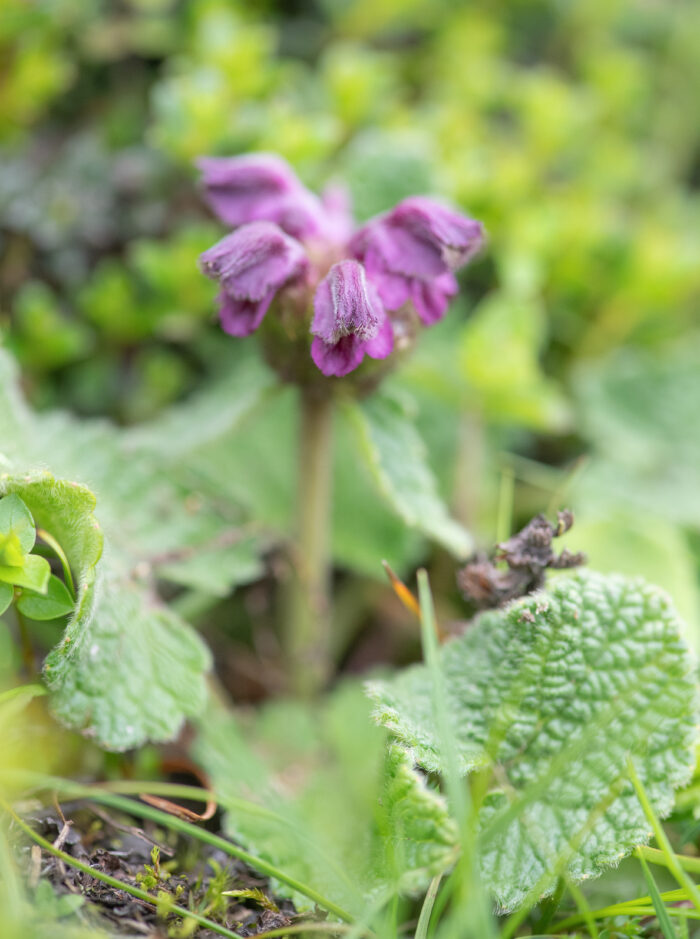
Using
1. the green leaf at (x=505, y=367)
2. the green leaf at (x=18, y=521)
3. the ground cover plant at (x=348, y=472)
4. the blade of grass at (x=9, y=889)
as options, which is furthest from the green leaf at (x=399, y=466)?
the blade of grass at (x=9, y=889)

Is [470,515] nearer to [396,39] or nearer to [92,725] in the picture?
[92,725]

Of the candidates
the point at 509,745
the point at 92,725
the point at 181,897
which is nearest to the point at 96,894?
the point at 181,897

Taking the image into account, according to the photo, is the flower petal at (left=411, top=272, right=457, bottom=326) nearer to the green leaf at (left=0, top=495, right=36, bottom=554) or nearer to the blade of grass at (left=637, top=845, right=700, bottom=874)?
the green leaf at (left=0, top=495, right=36, bottom=554)

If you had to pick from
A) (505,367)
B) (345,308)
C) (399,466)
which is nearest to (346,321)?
(345,308)

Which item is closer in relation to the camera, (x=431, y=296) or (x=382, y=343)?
(x=382, y=343)

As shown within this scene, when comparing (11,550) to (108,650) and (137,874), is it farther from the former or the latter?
(137,874)
